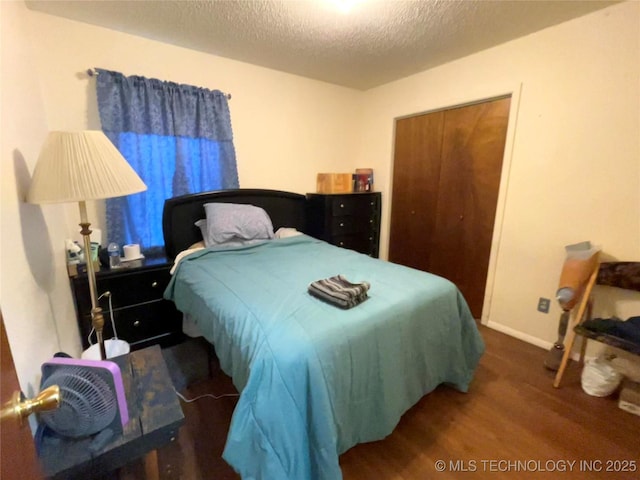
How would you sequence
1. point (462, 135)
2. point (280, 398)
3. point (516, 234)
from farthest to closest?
1. point (462, 135)
2. point (516, 234)
3. point (280, 398)

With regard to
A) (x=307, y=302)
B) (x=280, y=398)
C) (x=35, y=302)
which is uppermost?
(x=35, y=302)

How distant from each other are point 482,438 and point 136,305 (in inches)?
88.0

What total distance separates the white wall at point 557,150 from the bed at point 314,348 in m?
1.01

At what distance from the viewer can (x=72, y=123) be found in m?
2.04

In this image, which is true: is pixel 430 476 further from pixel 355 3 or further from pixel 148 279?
pixel 355 3

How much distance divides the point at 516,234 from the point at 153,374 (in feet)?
8.61

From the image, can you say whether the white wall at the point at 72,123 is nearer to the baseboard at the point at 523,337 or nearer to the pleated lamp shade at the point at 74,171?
the pleated lamp shade at the point at 74,171

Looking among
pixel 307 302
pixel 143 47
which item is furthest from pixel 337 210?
pixel 143 47

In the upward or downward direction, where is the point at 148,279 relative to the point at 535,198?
downward

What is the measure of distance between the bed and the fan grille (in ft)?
1.36

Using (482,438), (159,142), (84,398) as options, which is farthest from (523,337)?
(159,142)

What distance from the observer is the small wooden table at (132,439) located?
0.78 m

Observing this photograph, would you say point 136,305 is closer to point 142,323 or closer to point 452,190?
point 142,323

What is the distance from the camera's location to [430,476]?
1313mm
